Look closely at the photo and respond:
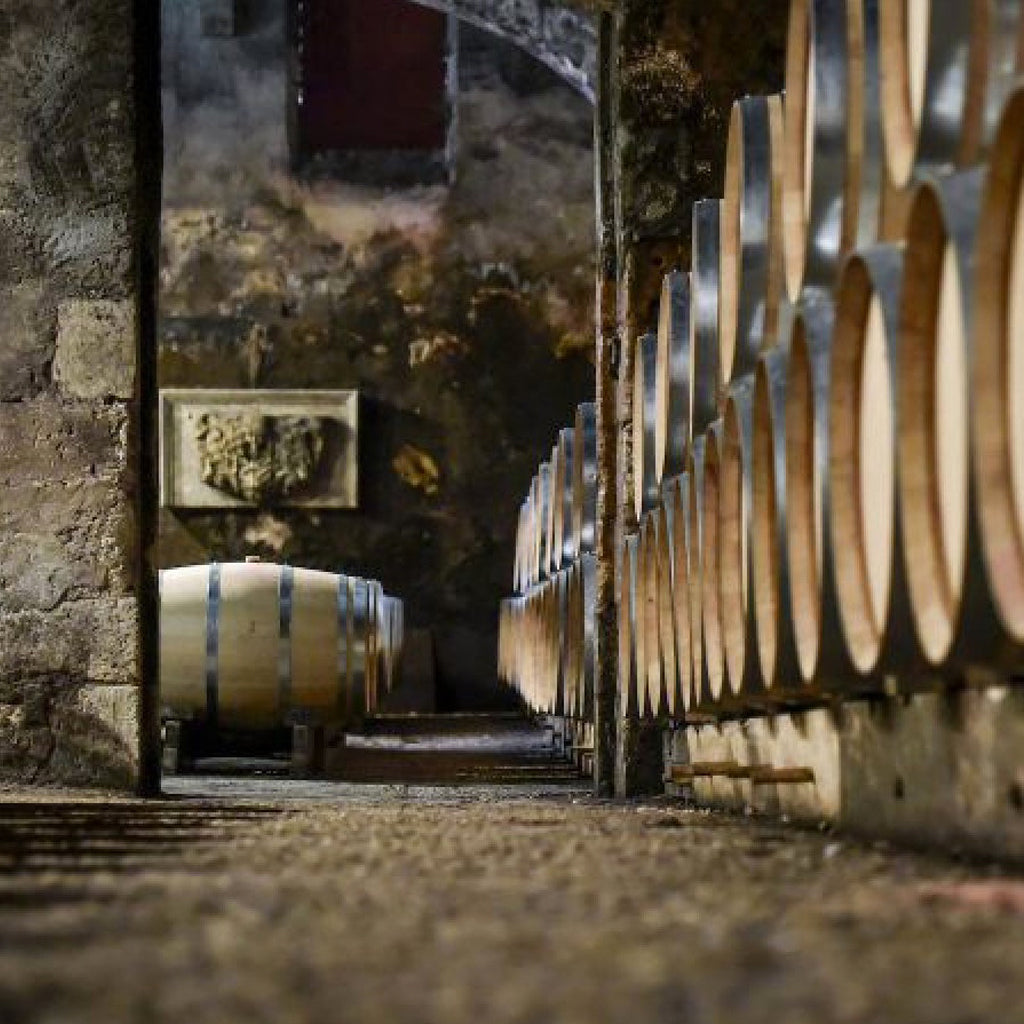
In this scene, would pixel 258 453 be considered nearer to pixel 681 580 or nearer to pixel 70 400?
pixel 70 400

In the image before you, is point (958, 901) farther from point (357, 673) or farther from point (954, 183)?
point (357, 673)

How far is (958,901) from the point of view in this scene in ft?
5.46

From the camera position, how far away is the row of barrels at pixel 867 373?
1751mm

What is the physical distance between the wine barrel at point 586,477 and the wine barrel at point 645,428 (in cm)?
112

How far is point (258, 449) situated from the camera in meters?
12.6

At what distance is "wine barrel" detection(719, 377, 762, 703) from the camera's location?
9.58ft

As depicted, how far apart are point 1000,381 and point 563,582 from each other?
4579 mm

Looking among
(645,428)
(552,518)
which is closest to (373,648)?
(552,518)

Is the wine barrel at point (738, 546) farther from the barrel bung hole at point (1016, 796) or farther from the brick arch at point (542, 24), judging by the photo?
the brick arch at point (542, 24)

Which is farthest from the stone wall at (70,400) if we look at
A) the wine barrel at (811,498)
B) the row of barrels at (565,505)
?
the wine barrel at (811,498)

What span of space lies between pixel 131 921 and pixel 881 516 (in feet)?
3.60

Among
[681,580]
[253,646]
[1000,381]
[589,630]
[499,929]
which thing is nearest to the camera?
[499,929]

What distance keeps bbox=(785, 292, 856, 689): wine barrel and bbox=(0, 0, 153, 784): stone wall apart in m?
2.52

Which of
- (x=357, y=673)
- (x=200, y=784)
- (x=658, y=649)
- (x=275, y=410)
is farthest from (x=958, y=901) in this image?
(x=275, y=410)
